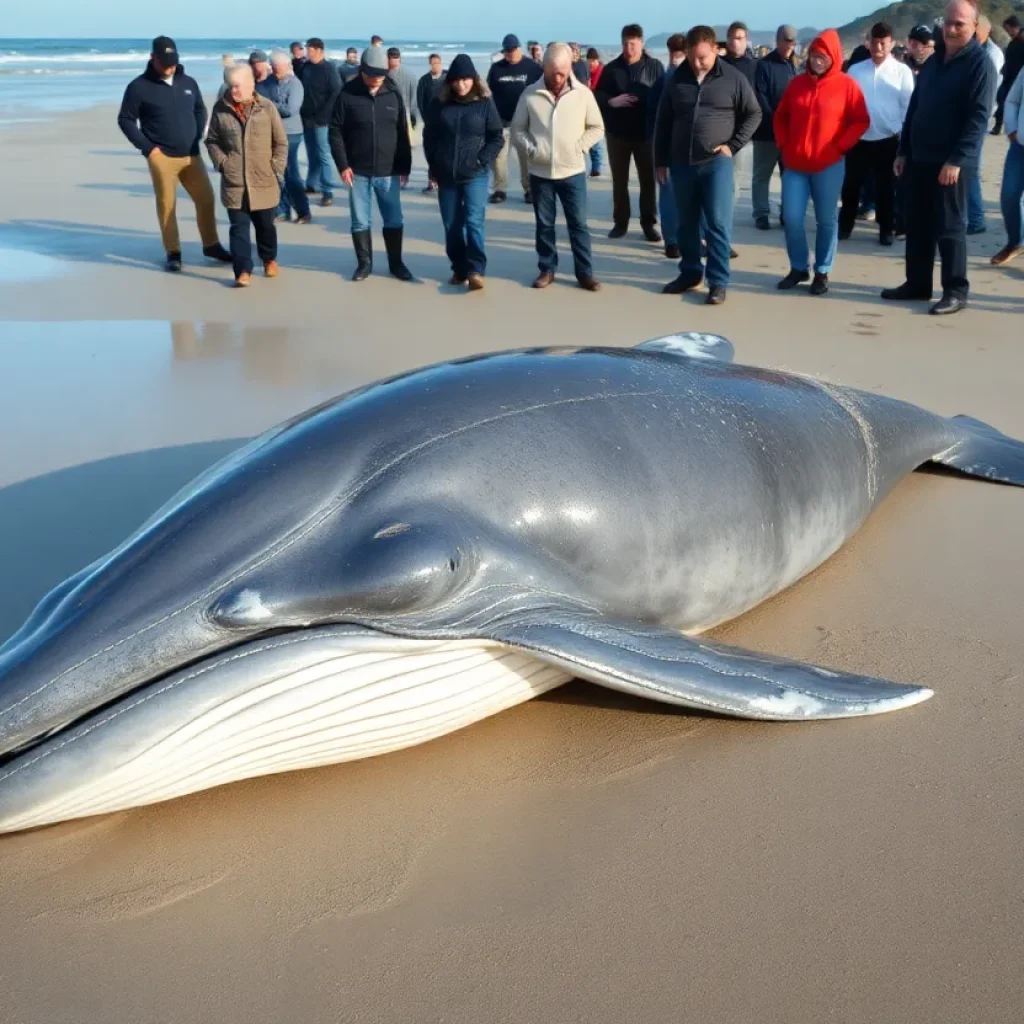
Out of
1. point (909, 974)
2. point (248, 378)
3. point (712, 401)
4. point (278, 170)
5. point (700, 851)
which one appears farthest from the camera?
point (278, 170)

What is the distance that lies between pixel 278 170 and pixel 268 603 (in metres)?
9.97

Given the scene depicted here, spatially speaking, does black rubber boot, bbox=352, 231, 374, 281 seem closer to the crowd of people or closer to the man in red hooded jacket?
the crowd of people

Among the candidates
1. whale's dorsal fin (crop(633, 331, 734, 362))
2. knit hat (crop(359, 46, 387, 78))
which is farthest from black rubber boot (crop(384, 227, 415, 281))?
whale's dorsal fin (crop(633, 331, 734, 362))

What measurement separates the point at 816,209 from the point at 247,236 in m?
5.90

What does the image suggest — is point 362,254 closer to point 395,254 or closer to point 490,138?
point 395,254

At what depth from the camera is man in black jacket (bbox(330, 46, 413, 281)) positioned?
490 inches

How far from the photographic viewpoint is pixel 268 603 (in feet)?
12.1

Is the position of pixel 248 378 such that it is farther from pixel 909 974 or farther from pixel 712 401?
pixel 909 974

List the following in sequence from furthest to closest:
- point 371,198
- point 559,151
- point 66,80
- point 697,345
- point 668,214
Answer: point 66,80 < point 668,214 < point 371,198 < point 559,151 < point 697,345

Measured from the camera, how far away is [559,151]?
11.9m

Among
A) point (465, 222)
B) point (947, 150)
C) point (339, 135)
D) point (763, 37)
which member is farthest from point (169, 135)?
point (763, 37)

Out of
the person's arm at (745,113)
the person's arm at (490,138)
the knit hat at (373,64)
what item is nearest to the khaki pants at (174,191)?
the knit hat at (373,64)

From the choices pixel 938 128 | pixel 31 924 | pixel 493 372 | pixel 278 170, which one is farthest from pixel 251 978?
pixel 278 170

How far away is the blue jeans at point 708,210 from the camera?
1117cm
